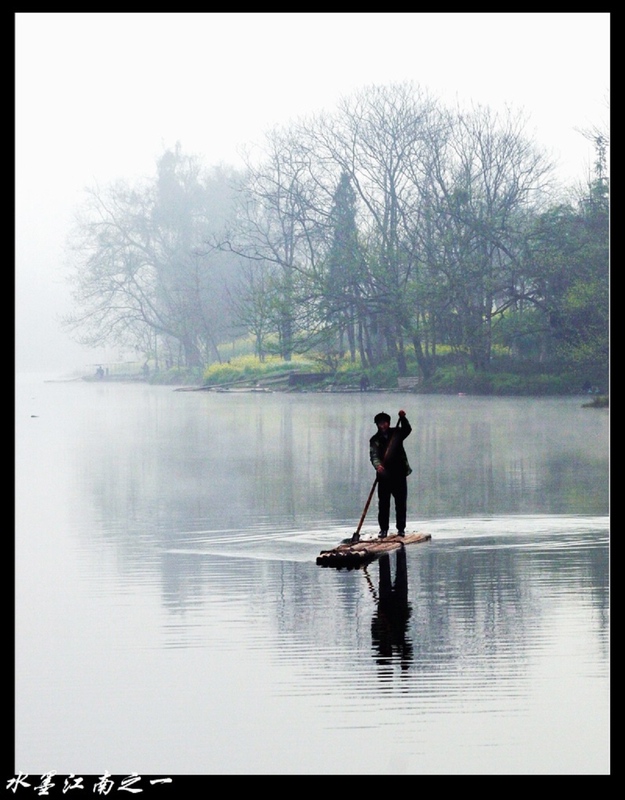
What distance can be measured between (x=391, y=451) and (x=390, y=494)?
0.46 metres

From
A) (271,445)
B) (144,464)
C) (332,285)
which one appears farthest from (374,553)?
(332,285)

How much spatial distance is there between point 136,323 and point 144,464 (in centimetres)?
6887

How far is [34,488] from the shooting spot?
2206 cm

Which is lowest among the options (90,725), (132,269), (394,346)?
(90,725)

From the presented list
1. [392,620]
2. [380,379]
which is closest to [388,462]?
[392,620]

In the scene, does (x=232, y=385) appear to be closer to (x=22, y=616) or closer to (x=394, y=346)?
(x=394, y=346)

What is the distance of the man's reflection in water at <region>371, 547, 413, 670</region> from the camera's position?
9.48m

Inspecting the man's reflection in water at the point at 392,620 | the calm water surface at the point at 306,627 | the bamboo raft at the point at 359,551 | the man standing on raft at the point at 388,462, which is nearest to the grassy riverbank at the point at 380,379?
the calm water surface at the point at 306,627

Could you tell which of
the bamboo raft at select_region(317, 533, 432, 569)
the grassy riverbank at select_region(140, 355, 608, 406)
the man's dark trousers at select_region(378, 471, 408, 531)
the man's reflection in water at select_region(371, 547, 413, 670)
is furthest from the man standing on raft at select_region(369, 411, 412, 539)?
the grassy riverbank at select_region(140, 355, 608, 406)

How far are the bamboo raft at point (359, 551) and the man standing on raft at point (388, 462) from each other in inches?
7.7

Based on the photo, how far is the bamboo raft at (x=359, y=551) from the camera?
13.5 metres

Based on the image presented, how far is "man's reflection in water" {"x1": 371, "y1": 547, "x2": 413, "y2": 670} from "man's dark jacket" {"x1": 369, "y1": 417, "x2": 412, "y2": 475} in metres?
1.23

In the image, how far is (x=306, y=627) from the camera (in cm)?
1049

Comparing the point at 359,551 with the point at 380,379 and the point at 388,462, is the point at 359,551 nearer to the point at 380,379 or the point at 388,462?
the point at 388,462
